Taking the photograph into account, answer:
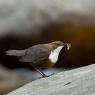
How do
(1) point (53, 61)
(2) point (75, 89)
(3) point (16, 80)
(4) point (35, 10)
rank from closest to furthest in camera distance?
(2) point (75, 89) → (1) point (53, 61) → (3) point (16, 80) → (4) point (35, 10)

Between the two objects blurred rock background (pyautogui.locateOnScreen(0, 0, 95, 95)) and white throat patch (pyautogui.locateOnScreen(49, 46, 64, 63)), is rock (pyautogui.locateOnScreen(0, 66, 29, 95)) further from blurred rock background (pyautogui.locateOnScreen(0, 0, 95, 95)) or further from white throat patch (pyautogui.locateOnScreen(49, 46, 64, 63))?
white throat patch (pyautogui.locateOnScreen(49, 46, 64, 63))

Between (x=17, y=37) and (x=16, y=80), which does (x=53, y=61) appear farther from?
(x=17, y=37)

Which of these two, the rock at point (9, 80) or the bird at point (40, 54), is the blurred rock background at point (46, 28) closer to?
the rock at point (9, 80)

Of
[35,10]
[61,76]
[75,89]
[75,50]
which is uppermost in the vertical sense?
[35,10]

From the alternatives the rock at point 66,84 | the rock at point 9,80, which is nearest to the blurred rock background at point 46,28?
the rock at point 9,80

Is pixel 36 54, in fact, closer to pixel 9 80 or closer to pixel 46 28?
pixel 9 80

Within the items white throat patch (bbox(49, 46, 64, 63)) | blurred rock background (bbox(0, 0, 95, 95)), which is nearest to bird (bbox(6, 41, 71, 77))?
white throat patch (bbox(49, 46, 64, 63))

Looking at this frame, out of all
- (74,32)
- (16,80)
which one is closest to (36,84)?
(16,80)
